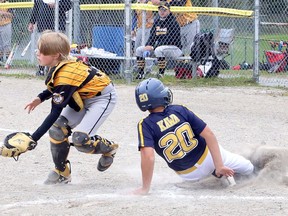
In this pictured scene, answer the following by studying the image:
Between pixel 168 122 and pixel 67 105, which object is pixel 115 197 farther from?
pixel 67 105

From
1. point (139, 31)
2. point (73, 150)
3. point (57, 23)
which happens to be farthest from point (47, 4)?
point (73, 150)

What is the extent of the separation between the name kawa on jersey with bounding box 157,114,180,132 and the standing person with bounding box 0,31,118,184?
0.71m

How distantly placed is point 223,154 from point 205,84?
711cm

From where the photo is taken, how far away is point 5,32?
52.2 ft

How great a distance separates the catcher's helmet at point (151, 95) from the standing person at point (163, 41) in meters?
7.29

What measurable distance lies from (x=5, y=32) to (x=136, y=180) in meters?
10.6

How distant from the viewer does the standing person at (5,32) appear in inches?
620

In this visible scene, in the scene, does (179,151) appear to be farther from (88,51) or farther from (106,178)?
(88,51)

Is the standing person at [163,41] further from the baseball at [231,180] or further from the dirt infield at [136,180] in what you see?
the baseball at [231,180]

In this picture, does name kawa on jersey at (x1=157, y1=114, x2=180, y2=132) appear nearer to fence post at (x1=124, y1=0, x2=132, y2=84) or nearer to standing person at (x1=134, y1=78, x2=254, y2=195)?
standing person at (x1=134, y1=78, x2=254, y2=195)

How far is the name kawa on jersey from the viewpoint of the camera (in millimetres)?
5344

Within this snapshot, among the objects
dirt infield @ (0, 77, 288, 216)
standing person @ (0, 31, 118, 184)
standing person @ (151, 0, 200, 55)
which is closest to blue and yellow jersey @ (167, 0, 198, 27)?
standing person @ (151, 0, 200, 55)

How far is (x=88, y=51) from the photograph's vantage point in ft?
44.0

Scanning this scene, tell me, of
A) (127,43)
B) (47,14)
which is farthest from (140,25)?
(47,14)
